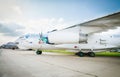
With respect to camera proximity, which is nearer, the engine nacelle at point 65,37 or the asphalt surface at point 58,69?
the asphalt surface at point 58,69

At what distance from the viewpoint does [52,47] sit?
37.8 feet

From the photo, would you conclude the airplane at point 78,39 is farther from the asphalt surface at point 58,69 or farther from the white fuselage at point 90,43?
the asphalt surface at point 58,69

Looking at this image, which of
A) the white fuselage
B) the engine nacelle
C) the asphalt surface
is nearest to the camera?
the asphalt surface

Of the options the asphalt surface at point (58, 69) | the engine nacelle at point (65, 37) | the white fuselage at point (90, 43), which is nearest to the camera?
the asphalt surface at point (58, 69)

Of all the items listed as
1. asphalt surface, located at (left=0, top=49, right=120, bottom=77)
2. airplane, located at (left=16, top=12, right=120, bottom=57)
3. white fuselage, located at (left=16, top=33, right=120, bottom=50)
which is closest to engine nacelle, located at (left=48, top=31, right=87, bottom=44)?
airplane, located at (left=16, top=12, right=120, bottom=57)

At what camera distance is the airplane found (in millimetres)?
9594

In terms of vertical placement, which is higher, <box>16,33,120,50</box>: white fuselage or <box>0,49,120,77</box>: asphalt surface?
<box>16,33,120,50</box>: white fuselage

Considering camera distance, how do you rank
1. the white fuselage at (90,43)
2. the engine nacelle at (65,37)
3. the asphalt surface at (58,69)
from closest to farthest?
the asphalt surface at (58,69) < the engine nacelle at (65,37) < the white fuselage at (90,43)

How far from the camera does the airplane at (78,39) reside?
31.5ft

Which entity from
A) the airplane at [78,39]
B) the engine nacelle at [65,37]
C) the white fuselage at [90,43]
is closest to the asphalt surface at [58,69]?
→ the engine nacelle at [65,37]

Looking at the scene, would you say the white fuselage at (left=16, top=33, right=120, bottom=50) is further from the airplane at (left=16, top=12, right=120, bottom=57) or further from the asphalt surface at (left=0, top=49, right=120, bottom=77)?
the asphalt surface at (left=0, top=49, right=120, bottom=77)

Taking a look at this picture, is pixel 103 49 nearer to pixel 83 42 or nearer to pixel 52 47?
pixel 83 42

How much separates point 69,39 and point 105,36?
3996 millimetres

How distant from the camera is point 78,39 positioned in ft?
31.4
